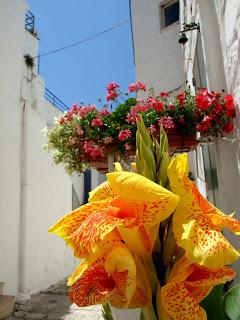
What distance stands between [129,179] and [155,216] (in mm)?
93

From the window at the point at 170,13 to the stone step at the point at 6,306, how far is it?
7.09m

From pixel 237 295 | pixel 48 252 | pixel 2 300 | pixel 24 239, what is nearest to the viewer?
pixel 237 295

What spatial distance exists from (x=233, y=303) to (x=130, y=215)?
58 cm

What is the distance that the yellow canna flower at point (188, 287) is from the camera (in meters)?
0.65

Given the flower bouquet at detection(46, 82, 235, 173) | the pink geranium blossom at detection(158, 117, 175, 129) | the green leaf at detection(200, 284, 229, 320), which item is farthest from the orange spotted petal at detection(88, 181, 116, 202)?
the pink geranium blossom at detection(158, 117, 175, 129)

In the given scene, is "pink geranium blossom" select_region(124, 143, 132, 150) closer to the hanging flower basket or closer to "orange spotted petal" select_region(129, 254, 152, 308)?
the hanging flower basket

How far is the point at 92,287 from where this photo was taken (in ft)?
2.35

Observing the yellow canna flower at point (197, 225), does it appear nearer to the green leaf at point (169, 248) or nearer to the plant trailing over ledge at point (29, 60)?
the green leaf at point (169, 248)

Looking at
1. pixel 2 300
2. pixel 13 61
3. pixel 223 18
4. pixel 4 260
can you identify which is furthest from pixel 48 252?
pixel 223 18

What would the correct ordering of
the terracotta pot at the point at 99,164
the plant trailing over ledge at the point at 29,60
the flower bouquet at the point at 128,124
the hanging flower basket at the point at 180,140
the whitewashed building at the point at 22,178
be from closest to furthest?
the flower bouquet at the point at 128,124 → the hanging flower basket at the point at 180,140 → the terracotta pot at the point at 99,164 → the whitewashed building at the point at 22,178 → the plant trailing over ledge at the point at 29,60

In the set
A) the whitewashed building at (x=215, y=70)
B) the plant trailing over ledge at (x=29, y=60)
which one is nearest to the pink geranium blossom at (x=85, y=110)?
the whitewashed building at (x=215, y=70)

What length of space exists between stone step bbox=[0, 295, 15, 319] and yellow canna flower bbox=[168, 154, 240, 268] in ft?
20.9

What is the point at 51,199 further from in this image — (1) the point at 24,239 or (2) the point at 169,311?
(2) the point at 169,311

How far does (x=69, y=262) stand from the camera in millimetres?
11023
